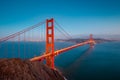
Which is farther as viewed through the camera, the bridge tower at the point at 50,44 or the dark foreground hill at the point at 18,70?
the bridge tower at the point at 50,44

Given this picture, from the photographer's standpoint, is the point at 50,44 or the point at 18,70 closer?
the point at 18,70

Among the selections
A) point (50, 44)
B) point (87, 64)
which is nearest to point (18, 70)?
point (50, 44)

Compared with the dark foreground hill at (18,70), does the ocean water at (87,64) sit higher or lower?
lower

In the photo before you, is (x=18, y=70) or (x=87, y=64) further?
(x=87, y=64)

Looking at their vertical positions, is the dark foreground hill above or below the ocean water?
above

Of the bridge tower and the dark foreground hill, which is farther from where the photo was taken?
the bridge tower

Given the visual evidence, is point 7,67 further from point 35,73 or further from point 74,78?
point 74,78

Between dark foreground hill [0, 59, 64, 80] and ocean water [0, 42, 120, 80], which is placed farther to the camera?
ocean water [0, 42, 120, 80]

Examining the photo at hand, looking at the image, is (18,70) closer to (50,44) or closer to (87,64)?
(50,44)

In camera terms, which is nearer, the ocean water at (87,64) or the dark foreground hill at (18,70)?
the dark foreground hill at (18,70)

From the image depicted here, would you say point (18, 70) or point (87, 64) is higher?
point (18, 70)

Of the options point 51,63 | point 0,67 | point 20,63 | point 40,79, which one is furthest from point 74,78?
point 0,67
